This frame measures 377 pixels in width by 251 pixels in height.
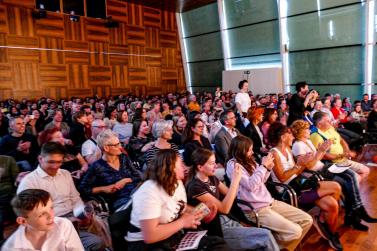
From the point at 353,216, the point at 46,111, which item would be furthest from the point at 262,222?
the point at 46,111

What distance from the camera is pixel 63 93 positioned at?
11.3m

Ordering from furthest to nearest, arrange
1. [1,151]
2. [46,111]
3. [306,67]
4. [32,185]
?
[306,67] < [46,111] < [1,151] < [32,185]

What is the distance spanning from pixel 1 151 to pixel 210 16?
37.5 ft

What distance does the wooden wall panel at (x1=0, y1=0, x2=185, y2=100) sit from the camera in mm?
10195

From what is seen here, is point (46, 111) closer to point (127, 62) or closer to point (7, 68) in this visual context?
point (7, 68)

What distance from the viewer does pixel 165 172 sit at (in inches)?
71.9

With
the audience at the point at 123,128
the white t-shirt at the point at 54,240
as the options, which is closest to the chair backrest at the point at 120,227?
the white t-shirt at the point at 54,240

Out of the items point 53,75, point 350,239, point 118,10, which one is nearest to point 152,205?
point 350,239

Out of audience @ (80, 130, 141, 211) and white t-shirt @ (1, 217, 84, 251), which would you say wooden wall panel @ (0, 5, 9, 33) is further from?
white t-shirt @ (1, 217, 84, 251)

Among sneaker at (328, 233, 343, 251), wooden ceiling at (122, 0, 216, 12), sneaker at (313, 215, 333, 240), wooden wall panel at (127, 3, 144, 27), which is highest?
wooden ceiling at (122, 0, 216, 12)

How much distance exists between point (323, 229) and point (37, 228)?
2324mm

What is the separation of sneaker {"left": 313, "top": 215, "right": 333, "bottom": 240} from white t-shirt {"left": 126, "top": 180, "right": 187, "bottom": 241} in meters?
1.55

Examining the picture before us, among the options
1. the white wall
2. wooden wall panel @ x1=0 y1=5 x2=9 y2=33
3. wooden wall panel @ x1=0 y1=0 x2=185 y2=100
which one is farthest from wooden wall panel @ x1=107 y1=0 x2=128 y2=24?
the white wall

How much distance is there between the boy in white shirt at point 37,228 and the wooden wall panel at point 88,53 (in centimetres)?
987
